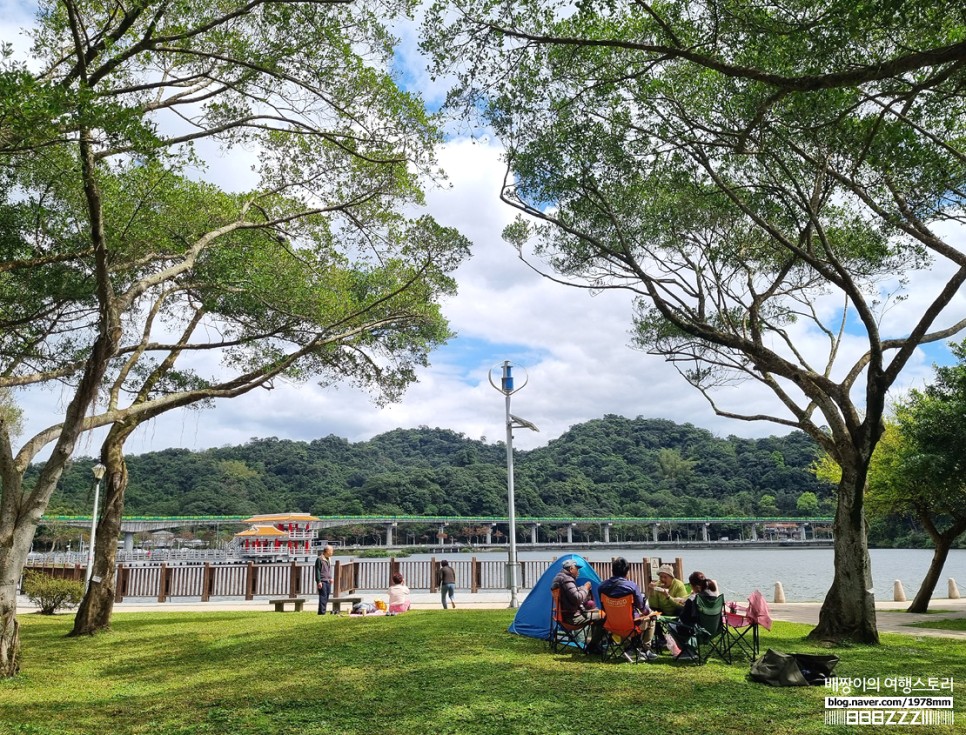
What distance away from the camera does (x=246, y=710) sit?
5.34 m

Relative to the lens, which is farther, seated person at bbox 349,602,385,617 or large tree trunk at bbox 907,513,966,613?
large tree trunk at bbox 907,513,966,613

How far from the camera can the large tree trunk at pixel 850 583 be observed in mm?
8977

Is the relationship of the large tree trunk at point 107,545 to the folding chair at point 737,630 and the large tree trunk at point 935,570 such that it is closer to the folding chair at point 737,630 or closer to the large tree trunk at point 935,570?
the folding chair at point 737,630

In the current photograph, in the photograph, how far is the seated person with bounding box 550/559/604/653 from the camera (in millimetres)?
7664

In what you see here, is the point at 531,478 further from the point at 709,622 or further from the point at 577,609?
the point at 709,622

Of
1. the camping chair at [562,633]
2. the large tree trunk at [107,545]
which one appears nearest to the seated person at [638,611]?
the camping chair at [562,633]

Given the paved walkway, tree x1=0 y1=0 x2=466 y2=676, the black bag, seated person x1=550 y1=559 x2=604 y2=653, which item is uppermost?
tree x1=0 y1=0 x2=466 y2=676

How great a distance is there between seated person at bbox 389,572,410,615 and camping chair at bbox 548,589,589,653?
526 centimetres

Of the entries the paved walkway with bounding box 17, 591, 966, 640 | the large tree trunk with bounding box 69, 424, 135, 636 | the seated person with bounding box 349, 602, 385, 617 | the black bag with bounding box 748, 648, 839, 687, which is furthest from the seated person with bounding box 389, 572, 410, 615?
the black bag with bounding box 748, 648, 839, 687

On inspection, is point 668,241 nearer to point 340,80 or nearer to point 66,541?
point 340,80

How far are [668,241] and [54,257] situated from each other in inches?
357

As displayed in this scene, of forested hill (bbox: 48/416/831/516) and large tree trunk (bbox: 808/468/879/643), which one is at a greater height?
forested hill (bbox: 48/416/831/516)

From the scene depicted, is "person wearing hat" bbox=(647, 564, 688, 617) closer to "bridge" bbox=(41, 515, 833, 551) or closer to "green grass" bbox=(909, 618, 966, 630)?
"green grass" bbox=(909, 618, 966, 630)

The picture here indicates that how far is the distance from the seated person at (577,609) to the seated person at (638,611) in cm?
37
